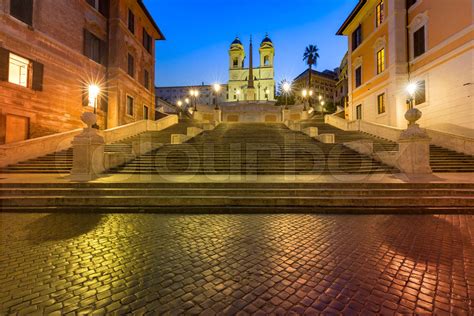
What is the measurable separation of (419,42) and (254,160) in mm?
16991

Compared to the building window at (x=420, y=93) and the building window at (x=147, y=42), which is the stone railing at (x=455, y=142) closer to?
the building window at (x=420, y=93)

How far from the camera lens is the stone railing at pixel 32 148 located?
11.1 meters

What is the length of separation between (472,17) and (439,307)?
18532 mm

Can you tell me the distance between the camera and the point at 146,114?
27969 mm

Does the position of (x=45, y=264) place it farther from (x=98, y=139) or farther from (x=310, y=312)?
(x=98, y=139)

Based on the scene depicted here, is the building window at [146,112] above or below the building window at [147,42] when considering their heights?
below

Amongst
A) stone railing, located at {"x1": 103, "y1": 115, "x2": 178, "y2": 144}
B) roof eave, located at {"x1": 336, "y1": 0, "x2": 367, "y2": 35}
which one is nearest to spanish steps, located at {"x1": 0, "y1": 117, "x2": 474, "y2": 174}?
stone railing, located at {"x1": 103, "y1": 115, "x2": 178, "y2": 144}

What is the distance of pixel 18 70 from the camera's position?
14.0m

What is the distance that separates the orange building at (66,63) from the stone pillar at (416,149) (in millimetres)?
19172

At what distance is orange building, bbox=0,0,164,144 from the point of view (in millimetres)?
13320

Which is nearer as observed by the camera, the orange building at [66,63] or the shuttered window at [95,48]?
the orange building at [66,63]

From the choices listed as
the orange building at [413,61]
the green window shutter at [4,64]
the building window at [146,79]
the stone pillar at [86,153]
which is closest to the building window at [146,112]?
the building window at [146,79]

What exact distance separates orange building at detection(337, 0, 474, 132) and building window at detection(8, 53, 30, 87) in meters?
25.7

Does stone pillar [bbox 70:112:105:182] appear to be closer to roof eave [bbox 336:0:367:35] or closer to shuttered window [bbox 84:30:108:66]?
shuttered window [bbox 84:30:108:66]
